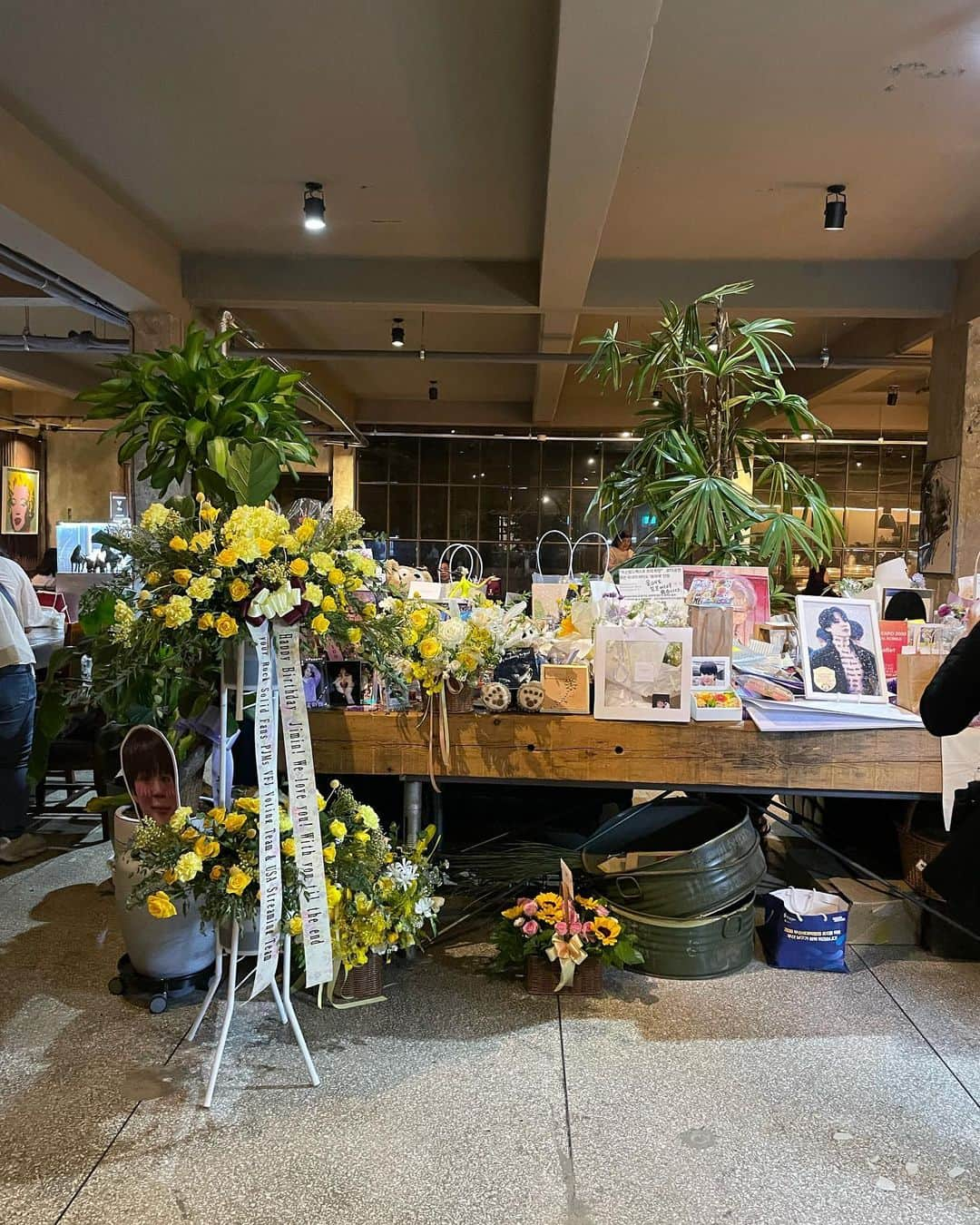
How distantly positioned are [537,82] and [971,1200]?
4030 mm

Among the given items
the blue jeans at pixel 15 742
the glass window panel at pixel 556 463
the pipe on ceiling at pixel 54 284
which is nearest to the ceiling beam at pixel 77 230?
the pipe on ceiling at pixel 54 284

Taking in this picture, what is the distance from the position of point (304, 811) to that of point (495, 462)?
10554 mm

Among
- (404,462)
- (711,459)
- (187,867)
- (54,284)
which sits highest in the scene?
(54,284)

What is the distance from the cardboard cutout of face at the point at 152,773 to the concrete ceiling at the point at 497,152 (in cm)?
254

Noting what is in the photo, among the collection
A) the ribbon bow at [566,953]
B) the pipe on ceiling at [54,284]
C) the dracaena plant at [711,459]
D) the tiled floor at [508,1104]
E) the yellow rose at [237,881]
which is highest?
the pipe on ceiling at [54,284]

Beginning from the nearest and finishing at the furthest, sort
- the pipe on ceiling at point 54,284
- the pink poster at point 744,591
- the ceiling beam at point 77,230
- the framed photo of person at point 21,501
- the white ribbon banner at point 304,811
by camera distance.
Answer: the white ribbon banner at point 304,811
the pink poster at point 744,591
the ceiling beam at point 77,230
the pipe on ceiling at point 54,284
the framed photo of person at point 21,501

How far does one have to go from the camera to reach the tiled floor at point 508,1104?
5.91ft

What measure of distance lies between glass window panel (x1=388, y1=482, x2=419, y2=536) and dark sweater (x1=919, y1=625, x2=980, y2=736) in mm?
10815

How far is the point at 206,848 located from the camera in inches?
84.8

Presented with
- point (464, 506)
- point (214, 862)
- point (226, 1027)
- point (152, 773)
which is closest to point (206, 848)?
point (214, 862)

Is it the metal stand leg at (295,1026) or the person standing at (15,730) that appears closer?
the metal stand leg at (295,1026)

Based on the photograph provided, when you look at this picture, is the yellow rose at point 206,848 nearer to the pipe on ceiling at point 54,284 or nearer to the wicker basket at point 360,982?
the wicker basket at point 360,982

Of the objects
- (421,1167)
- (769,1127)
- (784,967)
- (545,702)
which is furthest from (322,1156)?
(784,967)

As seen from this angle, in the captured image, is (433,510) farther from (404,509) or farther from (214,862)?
(214,862)
